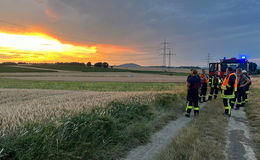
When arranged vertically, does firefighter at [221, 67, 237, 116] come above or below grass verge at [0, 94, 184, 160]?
above

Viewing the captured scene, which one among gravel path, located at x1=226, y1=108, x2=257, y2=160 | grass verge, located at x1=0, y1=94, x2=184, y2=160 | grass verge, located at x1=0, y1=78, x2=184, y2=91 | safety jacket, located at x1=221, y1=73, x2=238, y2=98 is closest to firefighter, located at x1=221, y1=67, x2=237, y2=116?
safety jacket, located at x1=221, y1=73, x2=238, y2=98

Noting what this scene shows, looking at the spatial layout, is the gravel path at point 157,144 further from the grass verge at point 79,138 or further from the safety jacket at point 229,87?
the safety jacket at point 229,87

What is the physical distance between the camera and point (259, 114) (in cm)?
886

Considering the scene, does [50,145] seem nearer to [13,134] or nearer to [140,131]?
[13,134]

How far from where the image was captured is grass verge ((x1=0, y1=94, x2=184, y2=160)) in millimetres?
3434

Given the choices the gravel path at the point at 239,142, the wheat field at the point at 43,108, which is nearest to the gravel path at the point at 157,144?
the gravel path at the point at 239,142

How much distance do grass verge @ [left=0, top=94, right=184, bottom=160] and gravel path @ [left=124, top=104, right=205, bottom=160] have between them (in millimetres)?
206

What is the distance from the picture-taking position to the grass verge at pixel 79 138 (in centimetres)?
343

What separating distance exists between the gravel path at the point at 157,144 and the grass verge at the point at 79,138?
21cm

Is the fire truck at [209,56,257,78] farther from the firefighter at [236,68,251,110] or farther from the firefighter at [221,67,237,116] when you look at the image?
the firefighter at [221,67,237,116]

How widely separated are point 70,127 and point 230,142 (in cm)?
428

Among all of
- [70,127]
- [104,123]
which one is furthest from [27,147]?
[104,123]

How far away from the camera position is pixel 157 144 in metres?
5.36

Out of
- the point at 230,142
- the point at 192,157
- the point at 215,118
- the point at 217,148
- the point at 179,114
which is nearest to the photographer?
the point at 192,157
